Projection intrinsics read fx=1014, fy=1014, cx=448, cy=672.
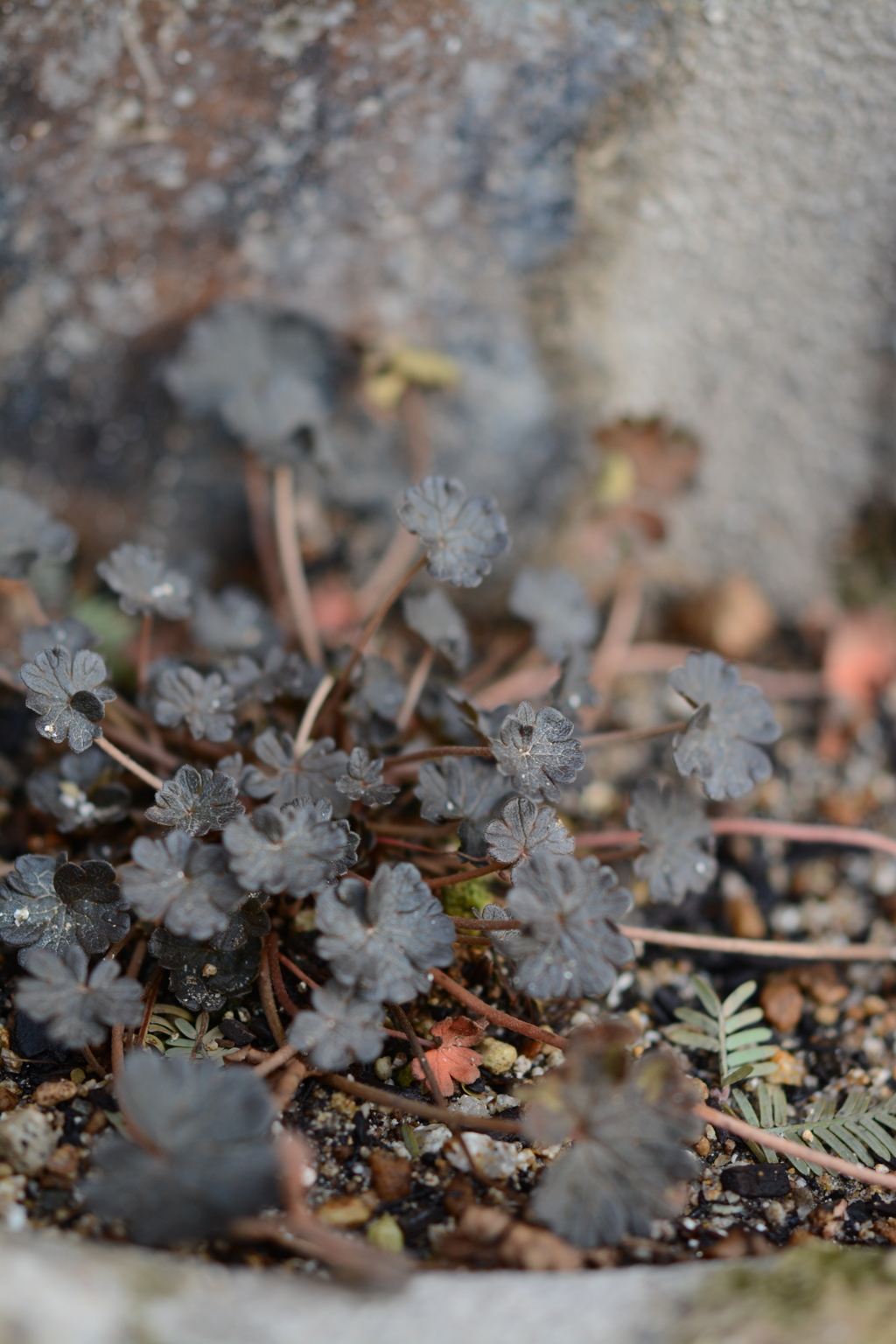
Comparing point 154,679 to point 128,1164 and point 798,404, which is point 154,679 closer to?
point 128,1164

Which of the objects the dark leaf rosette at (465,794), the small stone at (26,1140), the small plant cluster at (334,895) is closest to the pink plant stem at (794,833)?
the small plant cluster at (334,895)

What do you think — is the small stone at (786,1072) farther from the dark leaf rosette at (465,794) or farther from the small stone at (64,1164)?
the small stone at (64,1164)

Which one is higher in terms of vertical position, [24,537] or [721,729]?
[24,537]

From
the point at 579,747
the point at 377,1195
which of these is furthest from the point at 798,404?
the point at 377,1195

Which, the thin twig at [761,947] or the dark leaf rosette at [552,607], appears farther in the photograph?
the dark leaf rosette at [552,607]

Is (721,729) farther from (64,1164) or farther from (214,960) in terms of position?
(64,1164)

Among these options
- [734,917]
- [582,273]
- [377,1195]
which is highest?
[582,273]

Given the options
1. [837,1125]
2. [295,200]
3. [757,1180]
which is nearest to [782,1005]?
[837,1125]
